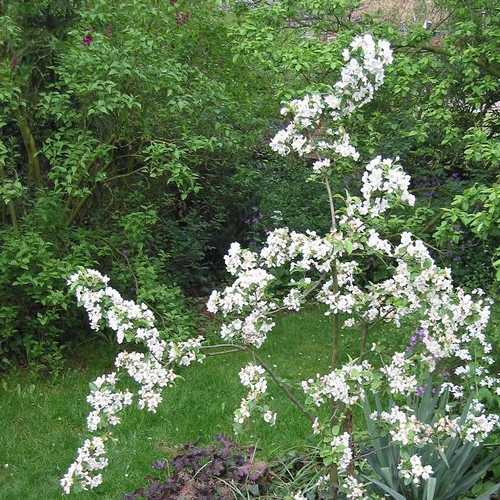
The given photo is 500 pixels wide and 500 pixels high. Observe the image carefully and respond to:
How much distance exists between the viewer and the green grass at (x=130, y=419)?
3863 mm

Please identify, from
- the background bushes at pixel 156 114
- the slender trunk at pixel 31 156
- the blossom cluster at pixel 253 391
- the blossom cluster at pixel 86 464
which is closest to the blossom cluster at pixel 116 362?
the blossom cluster at pixel 86 464

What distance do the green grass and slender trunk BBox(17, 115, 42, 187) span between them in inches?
56.8

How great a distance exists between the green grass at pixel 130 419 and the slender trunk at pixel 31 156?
1.44 m

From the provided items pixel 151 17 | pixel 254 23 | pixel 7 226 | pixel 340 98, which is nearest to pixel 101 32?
pixel 151 17

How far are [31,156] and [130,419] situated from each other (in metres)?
2.16

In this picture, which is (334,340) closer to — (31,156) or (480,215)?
(480,215)

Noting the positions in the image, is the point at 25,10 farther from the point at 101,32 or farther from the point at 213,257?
the point at 213,257

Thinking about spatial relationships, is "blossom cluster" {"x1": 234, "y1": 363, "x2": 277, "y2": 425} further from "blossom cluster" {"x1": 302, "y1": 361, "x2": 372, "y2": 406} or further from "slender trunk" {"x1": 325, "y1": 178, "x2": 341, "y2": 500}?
"slender trunk" {"x1": 325, "y1": 178, "x2": 341, "y2": 500}

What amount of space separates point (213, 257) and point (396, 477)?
4731 mm

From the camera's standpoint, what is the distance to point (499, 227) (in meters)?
3.68

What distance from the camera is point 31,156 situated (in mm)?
5238

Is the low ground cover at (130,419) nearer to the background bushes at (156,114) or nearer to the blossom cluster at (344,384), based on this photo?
the background bushes at (156,114)

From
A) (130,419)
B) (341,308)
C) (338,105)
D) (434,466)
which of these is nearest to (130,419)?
(130,419)

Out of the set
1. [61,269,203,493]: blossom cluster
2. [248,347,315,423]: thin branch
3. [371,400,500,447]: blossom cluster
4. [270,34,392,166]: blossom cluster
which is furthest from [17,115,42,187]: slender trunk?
[371,400,500,447]: blossom cluster
